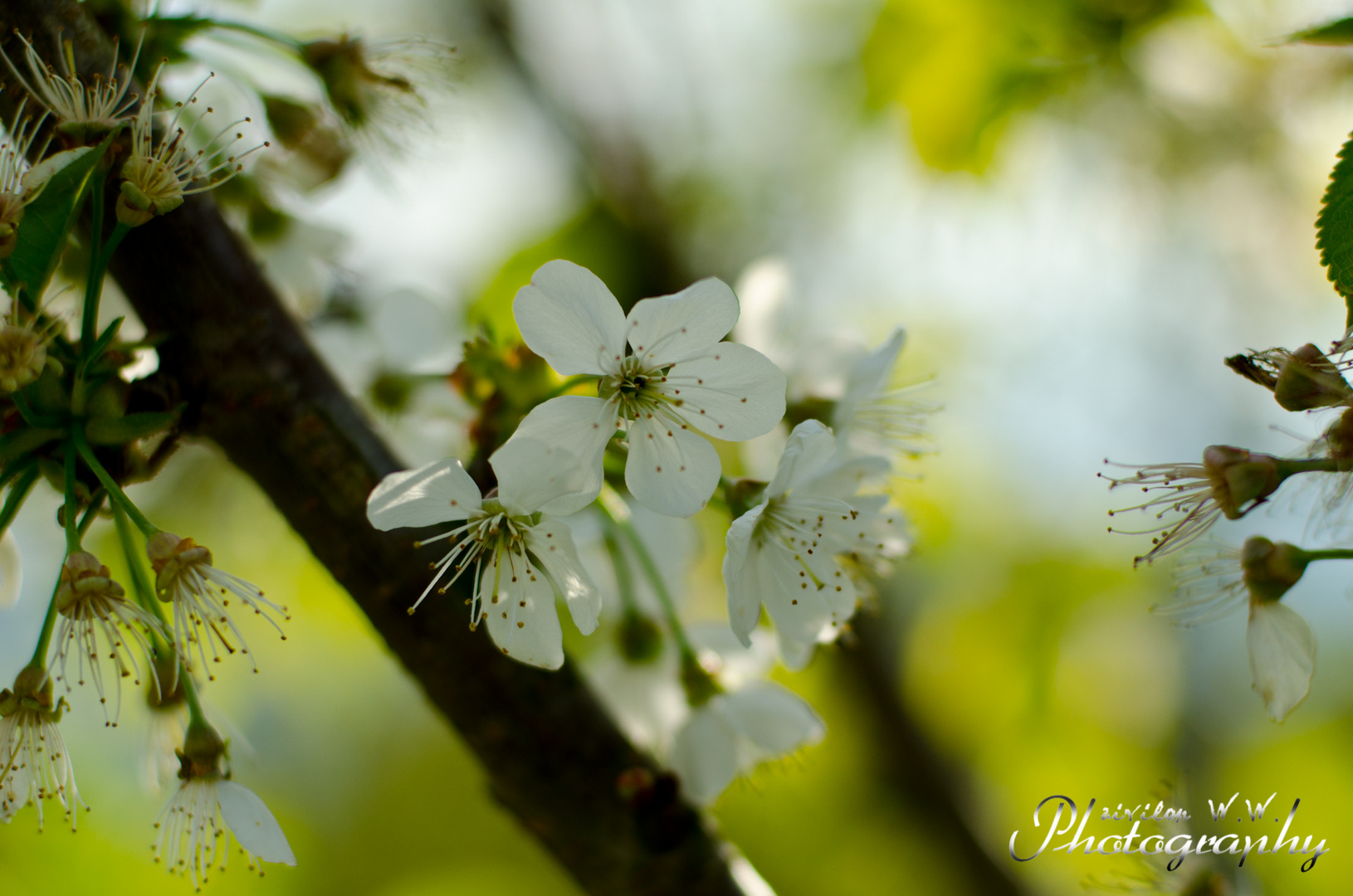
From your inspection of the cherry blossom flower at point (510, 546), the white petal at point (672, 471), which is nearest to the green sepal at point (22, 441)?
the cherry blossom flower at point (510, 546)

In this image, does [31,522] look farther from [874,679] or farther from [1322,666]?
[1322,666]

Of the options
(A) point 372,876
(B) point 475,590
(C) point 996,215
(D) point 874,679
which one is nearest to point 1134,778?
(D) point 874,679

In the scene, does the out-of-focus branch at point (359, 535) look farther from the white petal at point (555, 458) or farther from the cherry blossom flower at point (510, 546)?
the white petal at point (555, 458)

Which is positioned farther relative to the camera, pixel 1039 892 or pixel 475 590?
pixel 1039 892

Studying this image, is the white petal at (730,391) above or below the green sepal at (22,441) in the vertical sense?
below

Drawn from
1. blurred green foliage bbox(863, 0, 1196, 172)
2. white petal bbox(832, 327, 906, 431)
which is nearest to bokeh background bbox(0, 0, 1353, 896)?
blurred green foliage bbox(863, 0, 1196, 172)

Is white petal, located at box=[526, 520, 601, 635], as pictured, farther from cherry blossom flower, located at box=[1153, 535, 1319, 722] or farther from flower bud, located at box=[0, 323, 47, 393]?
cherry blossom flower, located at box=[1153, 535, 1319, 722]
